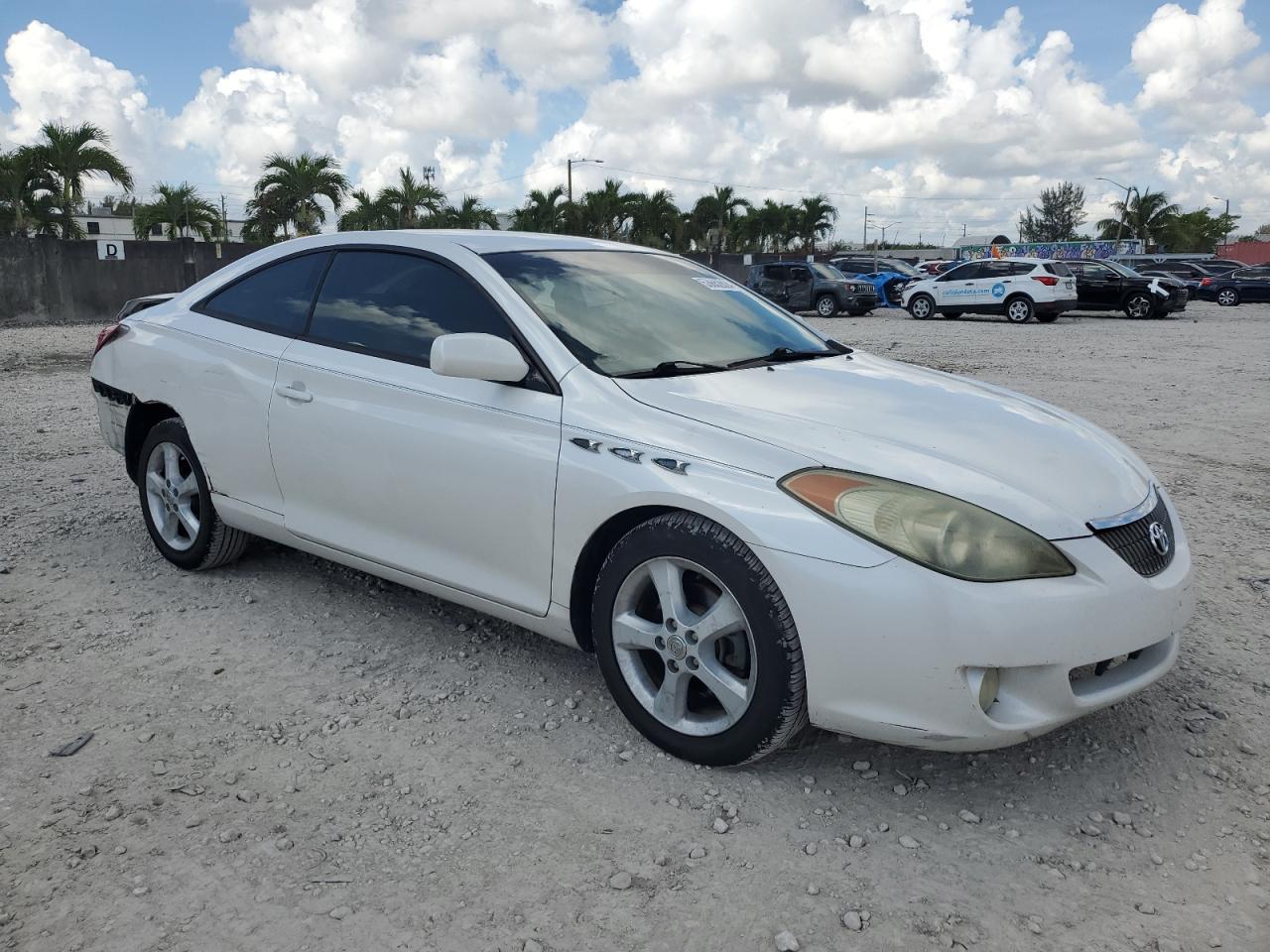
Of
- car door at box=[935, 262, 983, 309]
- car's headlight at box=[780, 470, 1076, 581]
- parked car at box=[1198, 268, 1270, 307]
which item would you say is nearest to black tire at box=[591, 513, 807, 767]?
car's headlight at box=[780, 470, 1076, 581]

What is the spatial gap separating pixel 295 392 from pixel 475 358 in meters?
1.06

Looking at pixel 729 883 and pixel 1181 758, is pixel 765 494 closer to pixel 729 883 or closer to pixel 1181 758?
pixel 729 883

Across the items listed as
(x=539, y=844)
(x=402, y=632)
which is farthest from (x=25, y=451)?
(x=539, y=844)

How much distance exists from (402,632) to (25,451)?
188 inches

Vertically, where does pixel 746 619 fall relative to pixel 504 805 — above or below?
above

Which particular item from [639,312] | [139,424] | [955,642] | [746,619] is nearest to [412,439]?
[639,312]

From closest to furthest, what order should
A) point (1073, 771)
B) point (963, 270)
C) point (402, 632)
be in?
point (1073, 771) < point (402, 632) < point (963, 270)

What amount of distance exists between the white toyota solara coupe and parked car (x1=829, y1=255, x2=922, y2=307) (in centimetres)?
2473

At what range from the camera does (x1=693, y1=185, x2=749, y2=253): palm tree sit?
50781 mm

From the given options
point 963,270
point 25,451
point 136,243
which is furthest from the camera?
point 963,270

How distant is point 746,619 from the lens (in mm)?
2623

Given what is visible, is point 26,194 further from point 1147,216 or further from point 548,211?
point 1147,216

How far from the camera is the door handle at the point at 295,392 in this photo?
368 cm

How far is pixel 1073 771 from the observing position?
2855mm
